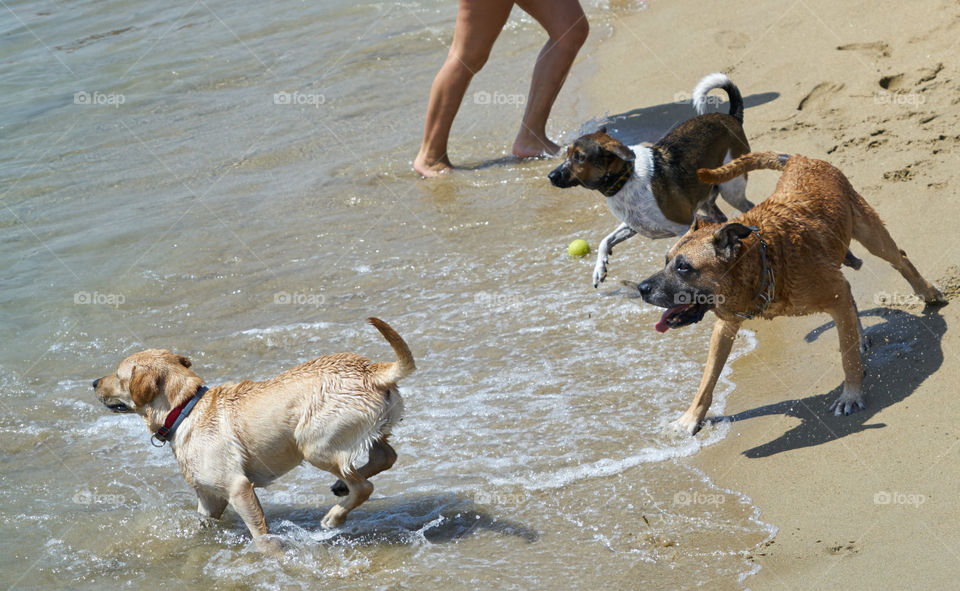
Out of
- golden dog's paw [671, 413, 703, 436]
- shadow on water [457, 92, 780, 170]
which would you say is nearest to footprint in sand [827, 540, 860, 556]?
golden dog's paw [671, 413, 703, 436]

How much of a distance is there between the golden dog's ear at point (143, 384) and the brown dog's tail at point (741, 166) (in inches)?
118

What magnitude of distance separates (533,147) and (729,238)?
486cm

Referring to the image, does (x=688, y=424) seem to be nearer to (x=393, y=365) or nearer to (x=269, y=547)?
(x=393, y=365)

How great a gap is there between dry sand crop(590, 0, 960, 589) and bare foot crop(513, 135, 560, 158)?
0.75 metres

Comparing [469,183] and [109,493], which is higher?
[469,183]

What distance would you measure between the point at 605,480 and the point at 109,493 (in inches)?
106

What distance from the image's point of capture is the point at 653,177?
6469 mm

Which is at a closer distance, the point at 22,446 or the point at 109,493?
the point at 109,493

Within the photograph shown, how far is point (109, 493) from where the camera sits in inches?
200

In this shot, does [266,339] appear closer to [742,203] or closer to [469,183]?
[469,183]

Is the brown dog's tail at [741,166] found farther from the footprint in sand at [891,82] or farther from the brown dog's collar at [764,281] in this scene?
the footprint in sand at [891,82]

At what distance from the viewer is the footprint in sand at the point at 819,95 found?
316 inches

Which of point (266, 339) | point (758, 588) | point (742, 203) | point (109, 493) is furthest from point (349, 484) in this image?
point (742, 203)

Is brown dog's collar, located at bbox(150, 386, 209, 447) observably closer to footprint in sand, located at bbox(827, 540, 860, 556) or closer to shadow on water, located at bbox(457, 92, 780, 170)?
footprint in sand, located at bbox(827, 540, 860, 556)
